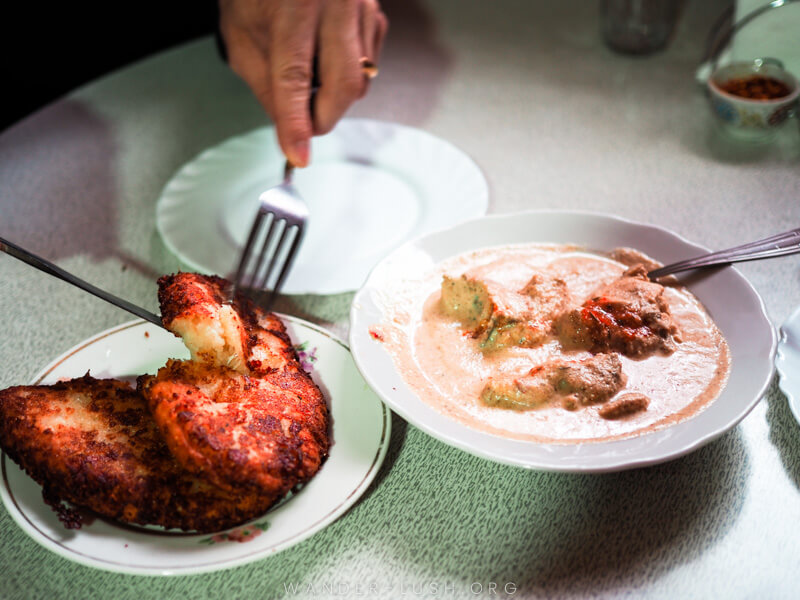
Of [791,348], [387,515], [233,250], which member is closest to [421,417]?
[387,515]

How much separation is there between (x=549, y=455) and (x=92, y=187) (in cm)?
160

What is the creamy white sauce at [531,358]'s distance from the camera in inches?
42.4

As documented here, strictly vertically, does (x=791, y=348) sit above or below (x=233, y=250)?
above

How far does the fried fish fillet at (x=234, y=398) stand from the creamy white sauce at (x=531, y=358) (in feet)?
0.61

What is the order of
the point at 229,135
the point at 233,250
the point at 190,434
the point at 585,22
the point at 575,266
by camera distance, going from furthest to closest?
the point at 585,22, the point at 229,135, the point at 233,250, the point at 575,266, the point at 190,434

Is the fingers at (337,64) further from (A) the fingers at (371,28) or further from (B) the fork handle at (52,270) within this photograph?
(B) the fork handle at (52,270)

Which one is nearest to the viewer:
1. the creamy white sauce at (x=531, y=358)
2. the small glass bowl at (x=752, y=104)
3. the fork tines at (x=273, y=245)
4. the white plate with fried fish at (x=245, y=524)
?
the white plate with fried fish at (x=245, y=524)

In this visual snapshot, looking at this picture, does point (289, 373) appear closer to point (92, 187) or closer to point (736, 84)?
point (92, 187)

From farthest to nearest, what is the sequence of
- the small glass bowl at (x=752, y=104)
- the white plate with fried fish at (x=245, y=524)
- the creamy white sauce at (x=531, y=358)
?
the small glass bowl at (x=752, y=104) → the creamy white sauce at (x=531, y=358) → the white plate with fried fish at (x=245, y=524)

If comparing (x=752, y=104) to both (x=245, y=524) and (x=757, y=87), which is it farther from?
(x=245, y=524)

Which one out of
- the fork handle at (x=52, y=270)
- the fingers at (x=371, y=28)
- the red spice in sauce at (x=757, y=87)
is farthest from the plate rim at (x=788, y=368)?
the fingers at (x=371, y=28)

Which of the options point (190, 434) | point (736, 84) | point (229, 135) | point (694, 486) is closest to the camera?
point (190, 434)

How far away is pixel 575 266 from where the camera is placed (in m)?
1.42

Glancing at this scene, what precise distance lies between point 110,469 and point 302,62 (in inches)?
43.3
